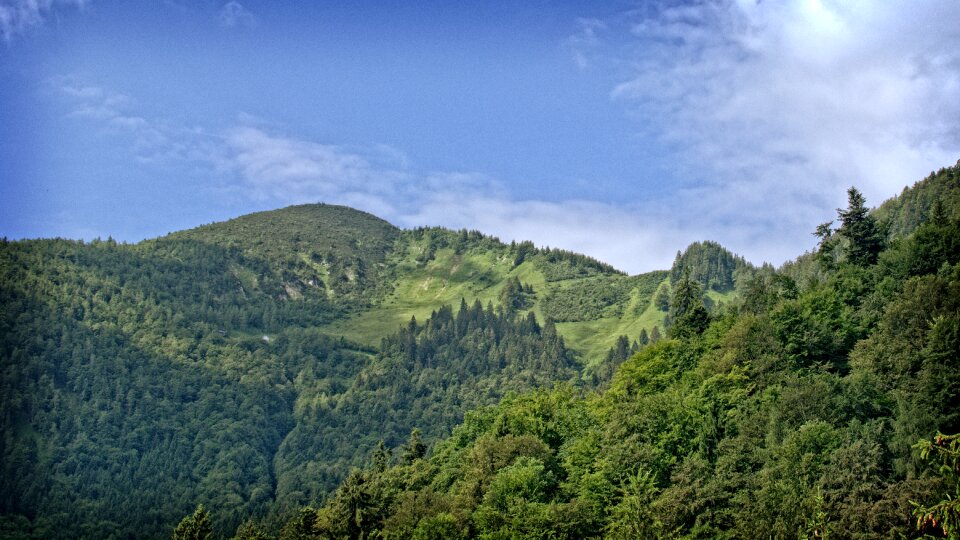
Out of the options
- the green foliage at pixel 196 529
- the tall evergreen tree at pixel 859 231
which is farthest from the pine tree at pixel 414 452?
the tall evergreen tree at pixel 859 231

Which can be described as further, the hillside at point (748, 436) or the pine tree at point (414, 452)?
the pine tree at point (414, 452)

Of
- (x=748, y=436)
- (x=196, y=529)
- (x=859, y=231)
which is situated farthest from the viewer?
(x=859, y=231)

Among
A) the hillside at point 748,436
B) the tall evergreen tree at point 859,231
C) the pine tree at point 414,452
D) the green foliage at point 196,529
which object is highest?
the tall evergreen tree at point 859,231

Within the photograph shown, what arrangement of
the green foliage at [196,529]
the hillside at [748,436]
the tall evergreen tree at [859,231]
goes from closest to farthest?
1. the hillside at [748,436]
2. the green foliage at [196,529]
3. the tall evergreen tree at [859,231]

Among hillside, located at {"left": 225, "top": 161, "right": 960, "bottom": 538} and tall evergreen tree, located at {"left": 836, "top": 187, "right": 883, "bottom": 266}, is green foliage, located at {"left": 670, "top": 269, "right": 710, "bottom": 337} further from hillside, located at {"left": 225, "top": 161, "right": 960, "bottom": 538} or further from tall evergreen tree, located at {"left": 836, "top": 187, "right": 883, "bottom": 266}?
tall evergreen tree, located at {"left": 836, "top": 187, "right": 883, "bottom": 266}

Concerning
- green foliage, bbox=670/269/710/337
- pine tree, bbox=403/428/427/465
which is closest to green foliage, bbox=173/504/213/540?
pine tree, bbox=403/428/427/465

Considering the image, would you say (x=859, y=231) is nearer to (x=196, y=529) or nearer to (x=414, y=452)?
(x=414, y=452)

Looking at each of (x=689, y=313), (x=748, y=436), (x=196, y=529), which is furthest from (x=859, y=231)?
(x=196, y=529)

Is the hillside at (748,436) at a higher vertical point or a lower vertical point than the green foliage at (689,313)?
lower

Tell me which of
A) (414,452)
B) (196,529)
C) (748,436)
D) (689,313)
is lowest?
(196,529)

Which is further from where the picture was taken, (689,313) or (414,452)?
(414,452)

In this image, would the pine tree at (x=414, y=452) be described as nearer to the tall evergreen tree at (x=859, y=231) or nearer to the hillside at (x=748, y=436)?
the hillside at (x=748, y=436)

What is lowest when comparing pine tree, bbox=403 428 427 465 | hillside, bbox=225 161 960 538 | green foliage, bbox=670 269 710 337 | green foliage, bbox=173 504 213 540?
green foliage, bbox=173 504 213 540

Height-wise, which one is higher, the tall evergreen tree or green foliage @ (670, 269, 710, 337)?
the tall evergreen tree
